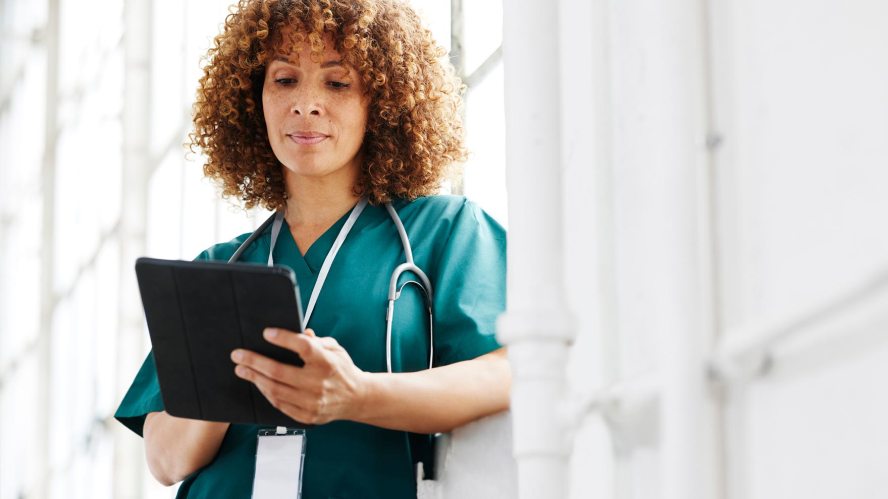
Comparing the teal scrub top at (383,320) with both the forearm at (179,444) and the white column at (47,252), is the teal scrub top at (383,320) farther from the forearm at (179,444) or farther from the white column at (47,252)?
the white column at (47,252)

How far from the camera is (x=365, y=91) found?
1.66 meters

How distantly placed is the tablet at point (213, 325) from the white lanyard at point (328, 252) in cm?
14

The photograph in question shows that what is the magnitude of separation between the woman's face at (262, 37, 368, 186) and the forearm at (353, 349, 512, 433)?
364mm

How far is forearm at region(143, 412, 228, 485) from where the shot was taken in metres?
1.48

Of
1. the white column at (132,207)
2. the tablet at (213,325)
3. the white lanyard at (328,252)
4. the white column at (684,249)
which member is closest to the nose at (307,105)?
the white lanyard at (328,252)

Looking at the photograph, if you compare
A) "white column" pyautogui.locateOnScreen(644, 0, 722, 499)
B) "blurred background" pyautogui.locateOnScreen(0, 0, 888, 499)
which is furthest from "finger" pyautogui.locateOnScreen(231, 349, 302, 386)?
"white column" pyautogui.locateOnScreen(644, 0, 722, 499)

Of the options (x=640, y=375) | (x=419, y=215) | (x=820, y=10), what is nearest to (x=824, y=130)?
(x=820, y=10)

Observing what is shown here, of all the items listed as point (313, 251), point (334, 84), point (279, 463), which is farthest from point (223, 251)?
point (279, 463)

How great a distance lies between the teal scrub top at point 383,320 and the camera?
143 cm

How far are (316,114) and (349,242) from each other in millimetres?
171

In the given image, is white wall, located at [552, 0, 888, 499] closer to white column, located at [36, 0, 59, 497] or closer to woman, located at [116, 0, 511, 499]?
woman, located at [116, 0, 511, 499]

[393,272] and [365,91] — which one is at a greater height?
[365,91]

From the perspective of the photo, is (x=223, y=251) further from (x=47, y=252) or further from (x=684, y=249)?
(x=47, y=252)

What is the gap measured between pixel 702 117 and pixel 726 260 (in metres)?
0.07
